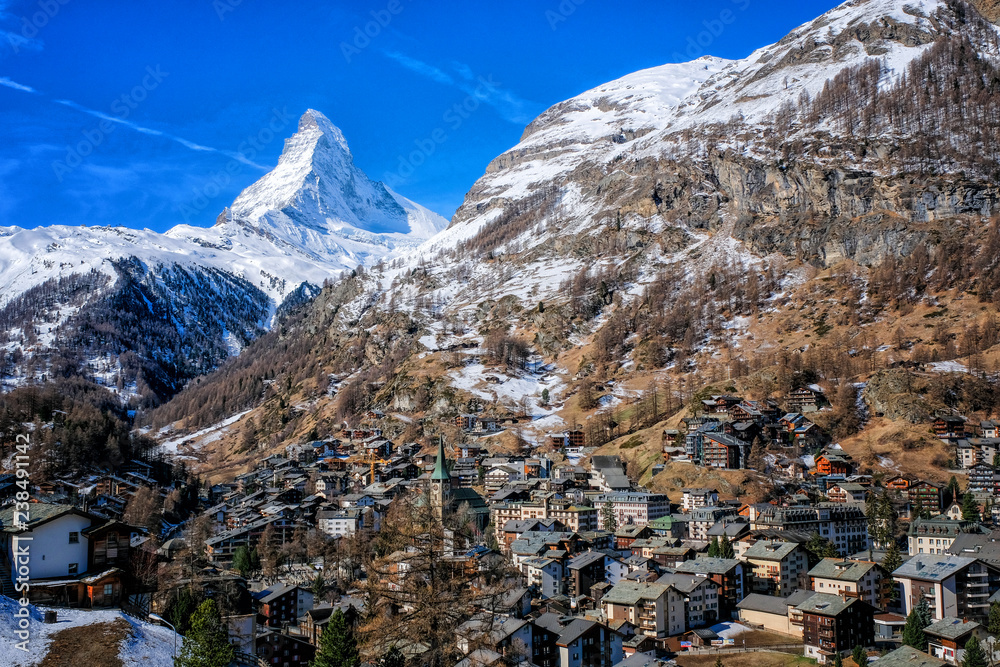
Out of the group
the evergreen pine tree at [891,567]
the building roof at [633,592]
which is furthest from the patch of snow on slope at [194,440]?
the evergreen pine tree at [891,567]

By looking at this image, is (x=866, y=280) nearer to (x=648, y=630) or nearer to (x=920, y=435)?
(x=920, y=435)

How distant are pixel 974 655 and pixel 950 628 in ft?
20.0

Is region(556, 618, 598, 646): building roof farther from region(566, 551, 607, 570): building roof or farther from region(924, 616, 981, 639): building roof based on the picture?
region(924, 616, 981, 639): building roof

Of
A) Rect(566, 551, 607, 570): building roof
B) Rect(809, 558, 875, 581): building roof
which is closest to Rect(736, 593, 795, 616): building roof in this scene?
Rect(809, 558, 875, 581): building roof

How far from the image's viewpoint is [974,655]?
149 feet

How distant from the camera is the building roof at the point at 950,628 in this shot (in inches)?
1986

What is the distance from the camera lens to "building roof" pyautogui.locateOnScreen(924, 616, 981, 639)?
50.4m

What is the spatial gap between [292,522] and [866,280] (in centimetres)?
11963

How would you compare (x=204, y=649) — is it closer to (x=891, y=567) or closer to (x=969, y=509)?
(x=891, y=567)

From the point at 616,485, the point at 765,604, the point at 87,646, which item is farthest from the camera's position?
the point at 616,485

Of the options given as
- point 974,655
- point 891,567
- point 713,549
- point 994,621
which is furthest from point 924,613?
point 713,549

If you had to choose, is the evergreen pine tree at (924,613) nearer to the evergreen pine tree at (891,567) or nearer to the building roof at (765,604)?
the evergreen pine tree at (891,567)

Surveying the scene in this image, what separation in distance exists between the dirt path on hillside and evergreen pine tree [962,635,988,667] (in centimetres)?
4177

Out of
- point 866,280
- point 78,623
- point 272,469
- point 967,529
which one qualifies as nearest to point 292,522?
point 272,469
